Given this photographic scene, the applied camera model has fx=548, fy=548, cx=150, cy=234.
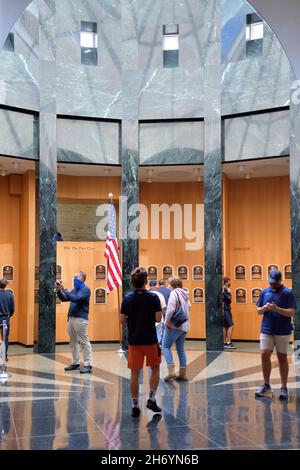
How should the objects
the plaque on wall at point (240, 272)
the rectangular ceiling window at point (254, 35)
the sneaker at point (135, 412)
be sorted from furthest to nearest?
the plaque on wall at point (240, 272)
the rectangular ceiling window at point (254, 35)
the sneaker at point (135, 412)

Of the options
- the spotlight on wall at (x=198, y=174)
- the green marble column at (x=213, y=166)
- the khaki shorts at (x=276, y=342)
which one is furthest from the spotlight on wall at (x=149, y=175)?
the khaki shorts at (x=276, y=342)

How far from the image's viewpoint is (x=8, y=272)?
15.8 metres

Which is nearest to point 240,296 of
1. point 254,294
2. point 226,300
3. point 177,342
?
point 254,294

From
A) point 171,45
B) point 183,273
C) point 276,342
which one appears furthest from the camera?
point 183,273

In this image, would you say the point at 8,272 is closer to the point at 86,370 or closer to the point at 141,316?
the point at 86,370

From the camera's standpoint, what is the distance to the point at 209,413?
6.84 metres

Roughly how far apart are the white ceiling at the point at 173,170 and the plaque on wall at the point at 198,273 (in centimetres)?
271

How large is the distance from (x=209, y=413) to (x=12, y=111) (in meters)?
9.33

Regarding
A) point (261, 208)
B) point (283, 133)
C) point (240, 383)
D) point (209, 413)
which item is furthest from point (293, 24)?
point (261, 208)

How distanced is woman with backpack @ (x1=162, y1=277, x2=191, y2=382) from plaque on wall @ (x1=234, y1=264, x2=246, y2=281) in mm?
7326

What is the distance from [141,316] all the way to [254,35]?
10.2 m

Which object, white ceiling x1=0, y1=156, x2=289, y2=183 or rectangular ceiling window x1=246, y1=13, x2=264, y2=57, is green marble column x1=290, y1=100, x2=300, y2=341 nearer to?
white ceiling x1=0, y1=156, x2=289, y2=183

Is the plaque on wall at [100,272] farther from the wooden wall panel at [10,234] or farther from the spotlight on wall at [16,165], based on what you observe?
the spotlight on wall at [16,165]

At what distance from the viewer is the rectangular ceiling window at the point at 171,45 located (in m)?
14.9
